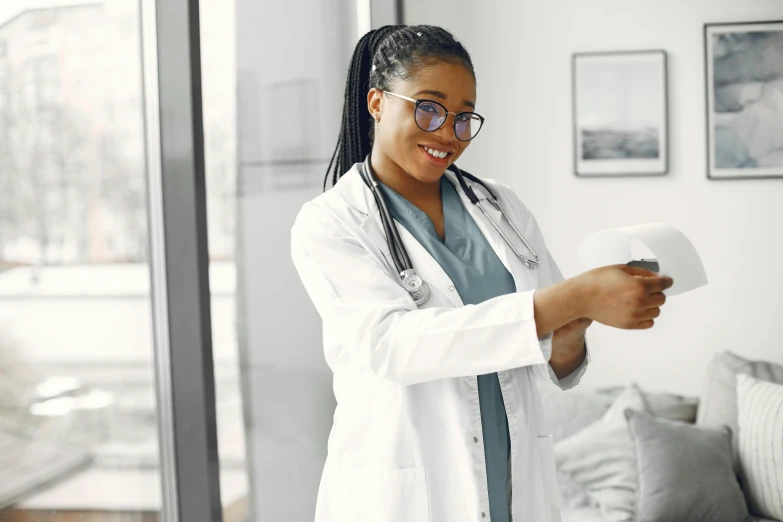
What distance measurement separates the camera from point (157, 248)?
4.76ft

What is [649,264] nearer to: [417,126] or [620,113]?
[417,126]

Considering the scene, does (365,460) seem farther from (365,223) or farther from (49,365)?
(49,365)

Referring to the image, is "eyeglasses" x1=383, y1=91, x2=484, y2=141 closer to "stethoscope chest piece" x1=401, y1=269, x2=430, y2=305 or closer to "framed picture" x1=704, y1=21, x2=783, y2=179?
"stethoscope chest piece" x1=401, y1=269, x2=430, y2=305

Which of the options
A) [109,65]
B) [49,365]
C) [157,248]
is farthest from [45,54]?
[49,365]

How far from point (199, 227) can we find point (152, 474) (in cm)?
46

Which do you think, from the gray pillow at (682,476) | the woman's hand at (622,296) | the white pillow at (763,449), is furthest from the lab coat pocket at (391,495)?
the white pillow at (763,449)

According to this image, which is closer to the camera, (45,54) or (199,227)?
(45,54)

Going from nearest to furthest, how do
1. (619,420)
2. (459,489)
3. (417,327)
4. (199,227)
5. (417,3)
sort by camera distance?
(417,327), (459,489), (199,227), (619,420), (417,3)

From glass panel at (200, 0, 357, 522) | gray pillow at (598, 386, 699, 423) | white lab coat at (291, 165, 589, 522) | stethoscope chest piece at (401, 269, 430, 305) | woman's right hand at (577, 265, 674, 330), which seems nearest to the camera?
woman's right hand at (577, 265, 674, 330)

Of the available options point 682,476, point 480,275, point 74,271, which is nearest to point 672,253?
point 480,275

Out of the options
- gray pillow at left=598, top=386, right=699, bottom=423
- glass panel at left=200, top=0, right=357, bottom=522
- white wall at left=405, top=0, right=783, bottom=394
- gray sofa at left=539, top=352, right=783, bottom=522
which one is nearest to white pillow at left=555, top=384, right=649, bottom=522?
gray sofa at left=539, top=352, right=783, bottom=522

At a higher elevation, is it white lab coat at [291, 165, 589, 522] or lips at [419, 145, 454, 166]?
lips at [419, 145, 454, 166]

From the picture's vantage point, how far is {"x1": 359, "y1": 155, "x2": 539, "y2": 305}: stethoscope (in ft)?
3.94

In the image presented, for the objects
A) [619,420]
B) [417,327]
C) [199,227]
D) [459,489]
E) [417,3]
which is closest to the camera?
[417,327]
